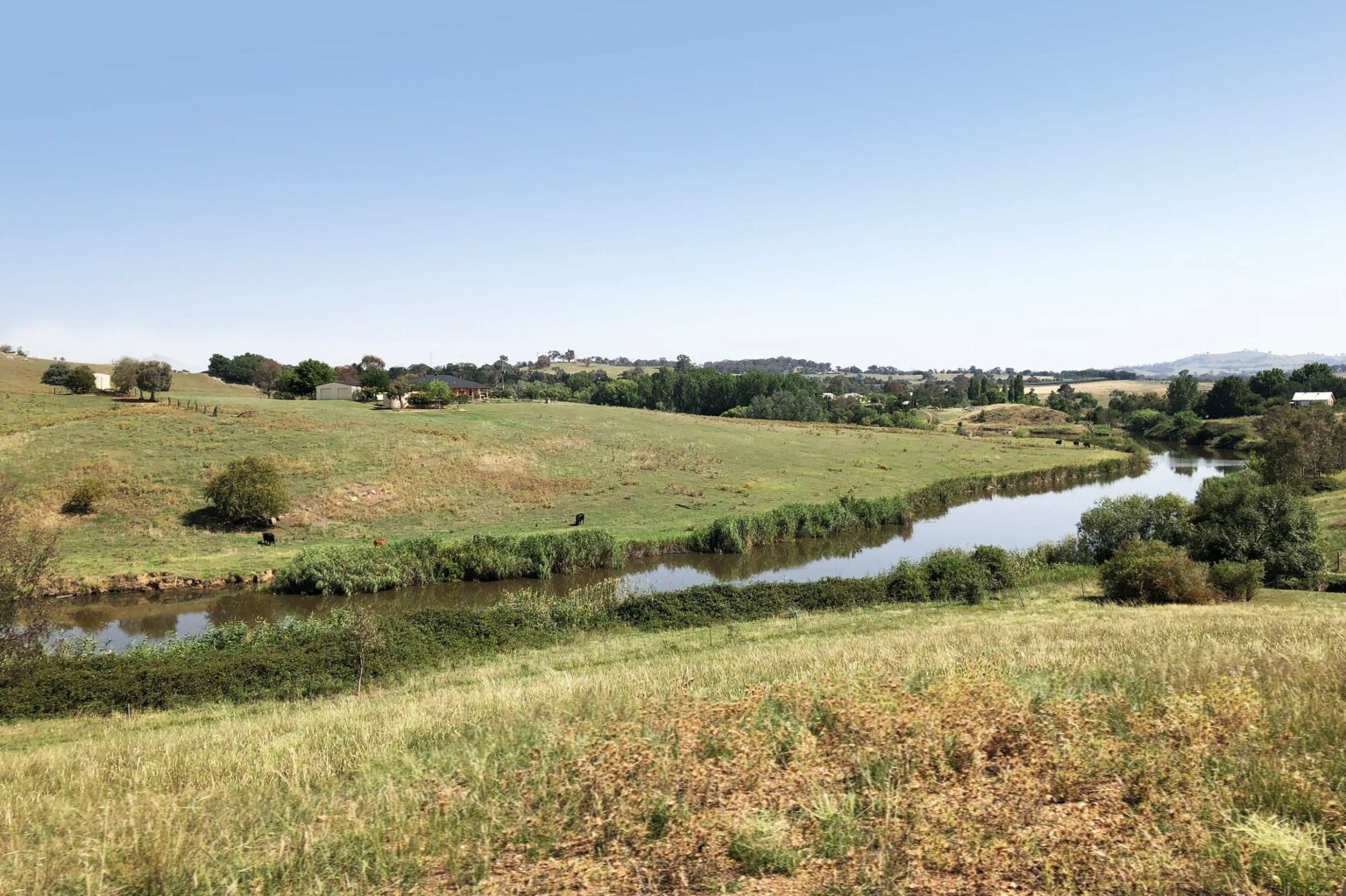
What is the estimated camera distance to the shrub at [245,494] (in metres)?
39.2

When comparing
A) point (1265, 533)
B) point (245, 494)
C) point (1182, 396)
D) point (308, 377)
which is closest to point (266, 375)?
point (308, 377)

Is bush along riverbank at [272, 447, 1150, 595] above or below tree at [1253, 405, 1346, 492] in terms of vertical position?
below

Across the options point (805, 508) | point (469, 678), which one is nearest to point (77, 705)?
point (469, 678)

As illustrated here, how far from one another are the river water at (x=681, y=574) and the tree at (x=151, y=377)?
48565 mm

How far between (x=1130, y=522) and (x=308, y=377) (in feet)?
302

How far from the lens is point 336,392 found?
291ft

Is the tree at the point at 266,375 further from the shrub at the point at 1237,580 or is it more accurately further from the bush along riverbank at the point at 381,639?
the shrub at the point at 1237,580

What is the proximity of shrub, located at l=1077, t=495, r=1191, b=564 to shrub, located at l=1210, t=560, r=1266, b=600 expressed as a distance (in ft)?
25.9

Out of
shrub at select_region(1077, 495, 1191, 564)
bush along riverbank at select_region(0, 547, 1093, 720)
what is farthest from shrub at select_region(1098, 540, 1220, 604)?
shrub at select_region(1077, 495, 1191, 564)

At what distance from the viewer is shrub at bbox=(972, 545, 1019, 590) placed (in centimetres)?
2759

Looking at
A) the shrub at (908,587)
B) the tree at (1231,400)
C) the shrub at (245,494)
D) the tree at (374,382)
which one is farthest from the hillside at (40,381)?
the tree at (1231,400)

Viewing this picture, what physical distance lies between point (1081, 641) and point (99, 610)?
34.0 meters

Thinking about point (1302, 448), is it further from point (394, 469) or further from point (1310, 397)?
point (1310, 397)

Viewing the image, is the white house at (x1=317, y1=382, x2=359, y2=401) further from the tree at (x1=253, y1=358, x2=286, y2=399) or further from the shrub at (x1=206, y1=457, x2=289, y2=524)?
the shrub at (x1=206, y1=457, x2=289, y2=524)
